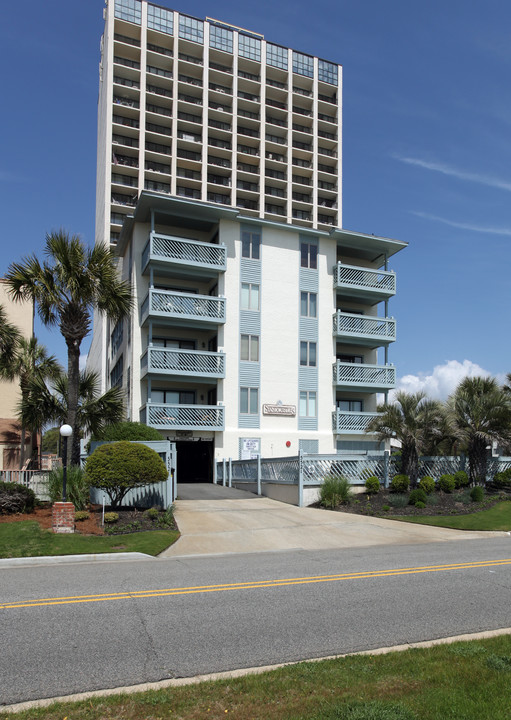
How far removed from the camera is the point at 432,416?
2439cm

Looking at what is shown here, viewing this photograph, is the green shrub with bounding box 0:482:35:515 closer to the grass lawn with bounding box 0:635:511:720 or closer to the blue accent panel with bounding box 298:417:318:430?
the grass lawn with bounding box 0:635:511:720

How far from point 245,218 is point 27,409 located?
1777cm

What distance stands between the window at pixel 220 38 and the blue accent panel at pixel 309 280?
4711 cm

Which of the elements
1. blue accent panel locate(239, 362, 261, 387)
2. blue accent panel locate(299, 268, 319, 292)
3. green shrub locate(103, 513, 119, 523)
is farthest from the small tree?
blue accent panel locate(299, 268, 319, 292)

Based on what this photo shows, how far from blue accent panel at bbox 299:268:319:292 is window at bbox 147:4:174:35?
151 ft

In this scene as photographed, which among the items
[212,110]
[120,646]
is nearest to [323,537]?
[120,646]

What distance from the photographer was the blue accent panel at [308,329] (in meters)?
37.3

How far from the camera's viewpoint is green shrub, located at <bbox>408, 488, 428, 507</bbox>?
2211 centimetres

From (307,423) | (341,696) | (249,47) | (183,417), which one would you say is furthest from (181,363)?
(249,47)

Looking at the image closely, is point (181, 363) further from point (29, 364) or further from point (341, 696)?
point (341, 696)

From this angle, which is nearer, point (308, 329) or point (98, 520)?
point (98, 520)

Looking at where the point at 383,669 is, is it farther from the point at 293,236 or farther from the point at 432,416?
the point at 293,236

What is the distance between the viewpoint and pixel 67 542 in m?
14.3

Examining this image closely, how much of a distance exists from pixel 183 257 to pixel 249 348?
6.57m
